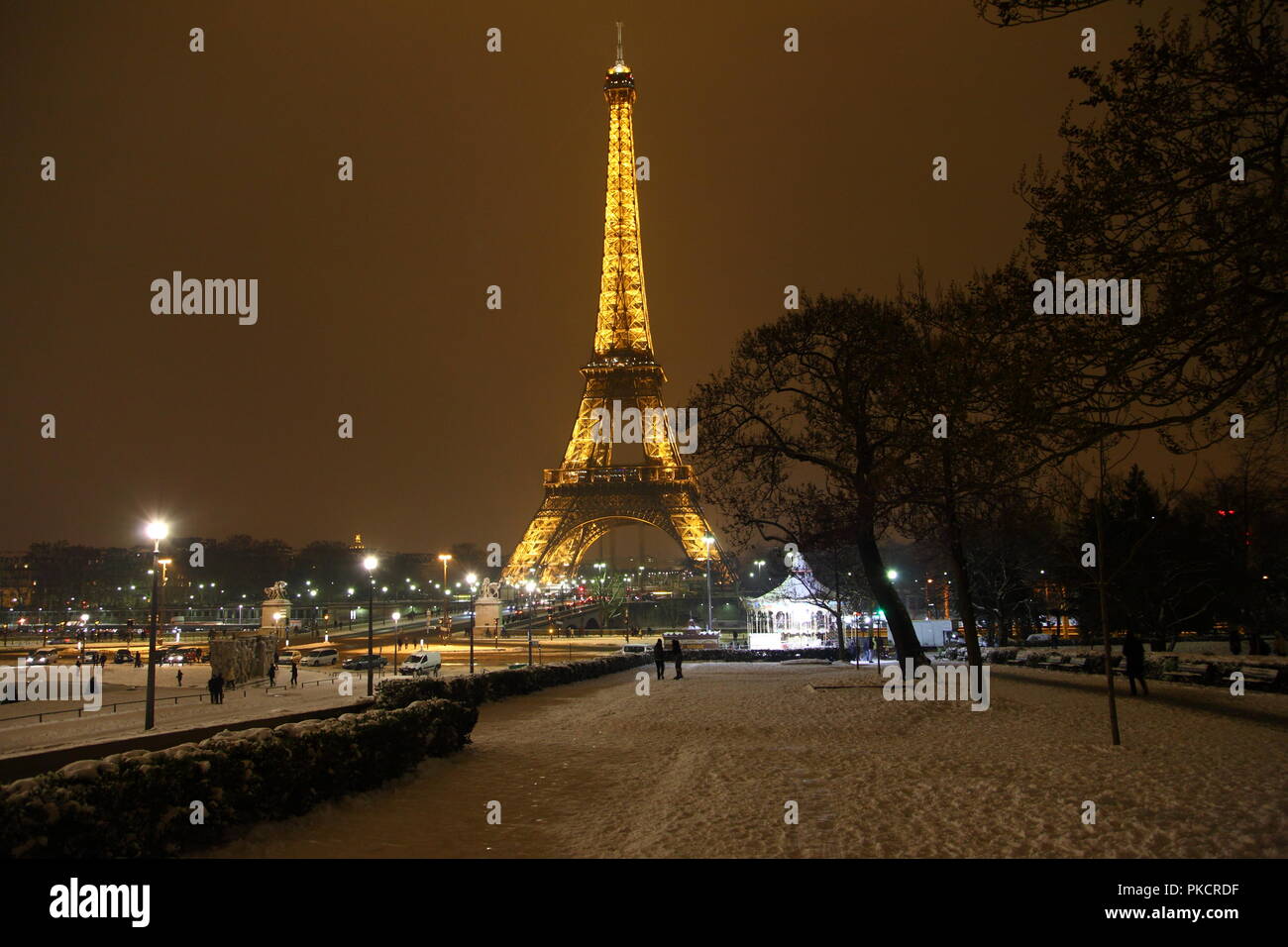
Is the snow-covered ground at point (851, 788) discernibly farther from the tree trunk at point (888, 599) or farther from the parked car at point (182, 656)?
the parked car at point (182, 656)

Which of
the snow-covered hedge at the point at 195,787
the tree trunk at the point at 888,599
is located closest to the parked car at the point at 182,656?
the tree trunk at the point at 888,599

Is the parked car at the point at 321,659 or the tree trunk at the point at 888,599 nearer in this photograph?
the tree trunk at the point at 888,599

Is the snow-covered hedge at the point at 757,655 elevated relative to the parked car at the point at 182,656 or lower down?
elevated

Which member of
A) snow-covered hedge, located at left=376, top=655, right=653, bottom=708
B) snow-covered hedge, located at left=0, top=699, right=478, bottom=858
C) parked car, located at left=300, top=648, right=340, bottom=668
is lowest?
parked car, located at left=300, top=648, right=340, bottom=668

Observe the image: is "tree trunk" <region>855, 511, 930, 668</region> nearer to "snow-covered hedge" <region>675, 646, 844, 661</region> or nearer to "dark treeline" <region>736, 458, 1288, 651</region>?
"dark treeline" <region>736, 458, 1288, 651</region>

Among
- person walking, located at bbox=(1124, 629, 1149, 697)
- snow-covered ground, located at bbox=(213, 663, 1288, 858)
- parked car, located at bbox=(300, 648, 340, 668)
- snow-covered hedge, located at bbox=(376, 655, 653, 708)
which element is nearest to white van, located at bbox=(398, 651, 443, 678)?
snow-covered hedge, located at bbox=(376, 655, 653, 708)
